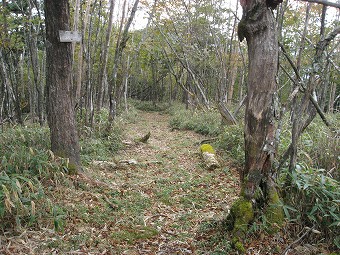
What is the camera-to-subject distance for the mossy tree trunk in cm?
291

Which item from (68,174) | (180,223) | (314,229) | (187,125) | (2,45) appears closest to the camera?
(314,229)

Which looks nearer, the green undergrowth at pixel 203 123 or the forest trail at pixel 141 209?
the forest trail at pixel 141 209

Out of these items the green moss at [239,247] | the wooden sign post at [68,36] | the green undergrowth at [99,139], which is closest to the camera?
the green moss at [239,247]

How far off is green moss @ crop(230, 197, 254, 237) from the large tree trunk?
8.45ft

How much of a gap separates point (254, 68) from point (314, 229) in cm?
178

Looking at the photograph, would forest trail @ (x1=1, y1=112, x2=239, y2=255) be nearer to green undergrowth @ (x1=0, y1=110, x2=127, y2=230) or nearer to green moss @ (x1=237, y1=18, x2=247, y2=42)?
green undergrowth @ (x1=0, y1=110, x2=127, y2=230)

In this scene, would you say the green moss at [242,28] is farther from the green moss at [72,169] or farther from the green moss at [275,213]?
the green moss at [72,169]

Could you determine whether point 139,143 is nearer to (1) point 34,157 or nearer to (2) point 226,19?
(1) point 34,157

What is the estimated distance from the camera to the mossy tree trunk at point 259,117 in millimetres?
2912

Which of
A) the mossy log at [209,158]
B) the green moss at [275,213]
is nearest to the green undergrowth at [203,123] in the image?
the mossy log at [209,158]

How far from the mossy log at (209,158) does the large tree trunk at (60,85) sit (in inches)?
107

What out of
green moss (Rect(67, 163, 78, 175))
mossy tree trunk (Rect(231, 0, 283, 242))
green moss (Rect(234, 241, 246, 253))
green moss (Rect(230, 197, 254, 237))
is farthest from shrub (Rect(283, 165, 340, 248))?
green moss (Rect(67, 163, 78, 175))

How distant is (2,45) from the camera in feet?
21.5

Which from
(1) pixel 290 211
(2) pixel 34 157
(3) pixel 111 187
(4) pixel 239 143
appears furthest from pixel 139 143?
(1) pixel 290 211
